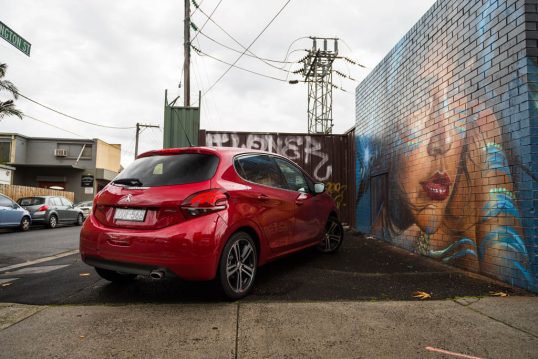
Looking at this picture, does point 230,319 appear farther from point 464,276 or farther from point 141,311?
point 464,276

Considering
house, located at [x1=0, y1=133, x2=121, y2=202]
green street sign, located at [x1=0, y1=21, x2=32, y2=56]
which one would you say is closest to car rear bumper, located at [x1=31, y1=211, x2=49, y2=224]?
green street sign, located at [x1=0, y1=21, x2=32, y2=56]

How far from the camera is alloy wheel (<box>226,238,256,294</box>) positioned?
3.42 meters

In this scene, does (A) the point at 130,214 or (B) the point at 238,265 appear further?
(B) the point at 238,265

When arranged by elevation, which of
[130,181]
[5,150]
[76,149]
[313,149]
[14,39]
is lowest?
[130,181]

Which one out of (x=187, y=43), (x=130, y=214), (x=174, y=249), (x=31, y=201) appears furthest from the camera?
(x=187, y=43)

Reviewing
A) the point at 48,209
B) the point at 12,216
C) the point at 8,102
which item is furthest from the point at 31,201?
the point at 8,102

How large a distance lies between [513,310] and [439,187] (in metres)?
2.59

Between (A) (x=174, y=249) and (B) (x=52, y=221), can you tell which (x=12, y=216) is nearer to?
(B) (x=52, y=221)

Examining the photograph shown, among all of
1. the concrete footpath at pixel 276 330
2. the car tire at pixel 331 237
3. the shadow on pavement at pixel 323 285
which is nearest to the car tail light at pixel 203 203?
the shadow on pavement at pixel 323 285

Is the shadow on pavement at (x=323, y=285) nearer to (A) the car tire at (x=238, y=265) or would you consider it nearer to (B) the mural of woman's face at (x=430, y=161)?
(A) the car tire at (x=238, y=265)

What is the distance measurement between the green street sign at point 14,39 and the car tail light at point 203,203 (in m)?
5.47

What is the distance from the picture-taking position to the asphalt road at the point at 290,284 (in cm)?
358

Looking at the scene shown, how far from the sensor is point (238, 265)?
3.50 metres

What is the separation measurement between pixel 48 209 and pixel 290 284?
1455 cm
